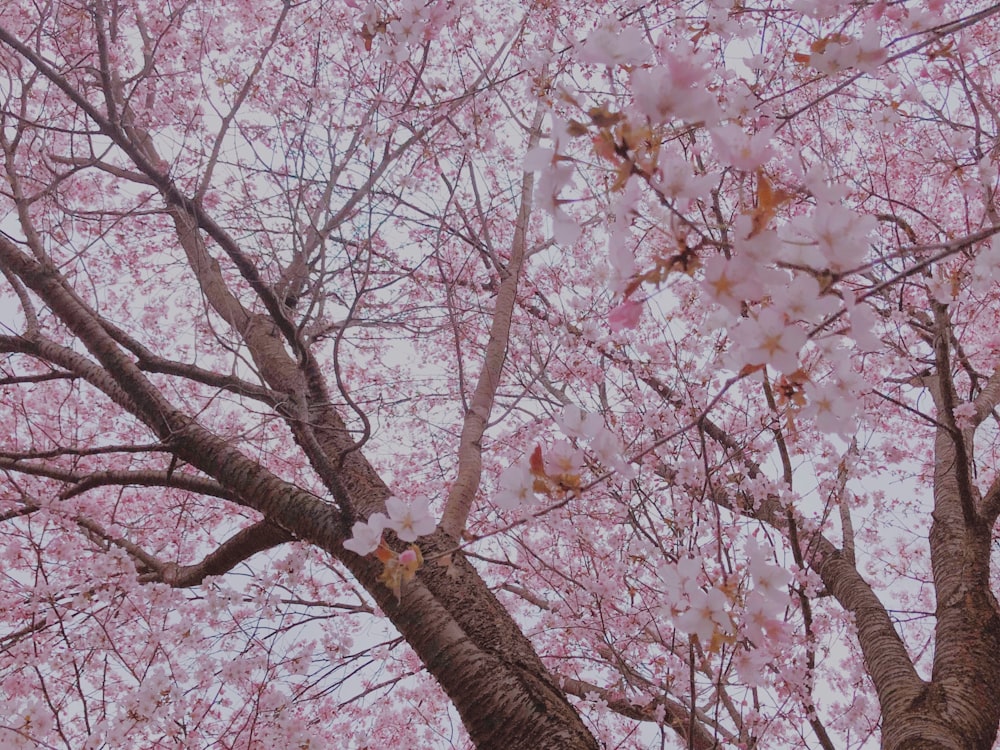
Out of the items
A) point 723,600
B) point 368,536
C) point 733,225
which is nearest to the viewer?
point 733,225

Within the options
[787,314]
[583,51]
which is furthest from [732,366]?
[583,51]

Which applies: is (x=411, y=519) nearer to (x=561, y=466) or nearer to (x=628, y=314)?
(x=561, y=466)

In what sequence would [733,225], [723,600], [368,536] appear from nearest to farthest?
[733,225] → [723,600] → [368,536]

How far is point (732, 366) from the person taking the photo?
1085mm

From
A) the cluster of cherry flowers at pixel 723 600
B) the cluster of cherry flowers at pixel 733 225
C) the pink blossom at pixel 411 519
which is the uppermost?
the pink blossom at pixel 411 519

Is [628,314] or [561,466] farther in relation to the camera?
[561,466]

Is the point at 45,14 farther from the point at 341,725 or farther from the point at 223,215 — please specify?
the point at 341,725

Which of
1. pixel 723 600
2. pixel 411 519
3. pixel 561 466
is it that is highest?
pixel 411 519

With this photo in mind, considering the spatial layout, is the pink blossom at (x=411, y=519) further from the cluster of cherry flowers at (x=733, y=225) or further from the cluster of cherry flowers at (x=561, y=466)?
the cluster of cherry flowers at (x=733, y=225)

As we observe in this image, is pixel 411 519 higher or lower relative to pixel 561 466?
higher

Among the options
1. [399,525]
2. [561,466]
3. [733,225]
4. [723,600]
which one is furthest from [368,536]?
[733,225]

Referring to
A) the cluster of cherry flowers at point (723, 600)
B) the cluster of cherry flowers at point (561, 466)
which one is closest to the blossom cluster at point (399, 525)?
the cluster of cherry flowers at point (561, 466)

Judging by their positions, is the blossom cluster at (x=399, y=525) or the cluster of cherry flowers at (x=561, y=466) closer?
the cluster of cherry flowers at (x=561, y=466)

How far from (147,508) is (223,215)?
3.63 m
